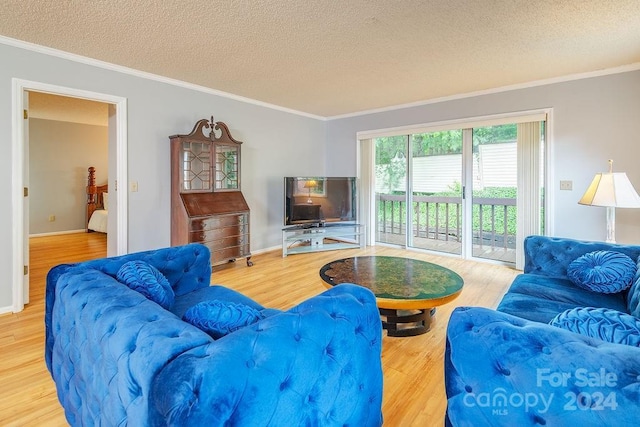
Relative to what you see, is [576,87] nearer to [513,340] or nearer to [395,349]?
[395,349]

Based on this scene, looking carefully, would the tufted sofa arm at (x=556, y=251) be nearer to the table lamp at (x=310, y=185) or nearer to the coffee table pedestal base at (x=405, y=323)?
the coffee table pedestal base at (x=405, y=323)

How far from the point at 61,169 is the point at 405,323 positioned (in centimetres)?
762

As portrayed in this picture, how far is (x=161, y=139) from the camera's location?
3875mm

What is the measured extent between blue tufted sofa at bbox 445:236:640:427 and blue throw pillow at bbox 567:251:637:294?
144 centimetres

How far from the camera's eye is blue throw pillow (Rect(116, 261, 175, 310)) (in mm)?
1475

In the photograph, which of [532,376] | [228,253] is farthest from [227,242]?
[532,376]

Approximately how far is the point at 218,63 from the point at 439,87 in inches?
105

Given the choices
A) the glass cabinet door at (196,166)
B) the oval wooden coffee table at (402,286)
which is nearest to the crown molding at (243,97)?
the glass cabinet door at (196,166)

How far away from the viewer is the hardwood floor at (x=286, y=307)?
5.38ft

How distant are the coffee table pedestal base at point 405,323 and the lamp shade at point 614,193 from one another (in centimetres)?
171

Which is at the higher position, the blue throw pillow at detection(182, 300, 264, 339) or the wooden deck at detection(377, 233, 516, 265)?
the blue throw pillow at detection(182, 300, 264, 339)

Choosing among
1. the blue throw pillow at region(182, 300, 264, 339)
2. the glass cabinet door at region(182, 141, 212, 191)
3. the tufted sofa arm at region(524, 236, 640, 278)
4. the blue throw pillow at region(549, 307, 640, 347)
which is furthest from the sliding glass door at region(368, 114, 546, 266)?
the blue throw pillow at region(182, 300, 264, 339)

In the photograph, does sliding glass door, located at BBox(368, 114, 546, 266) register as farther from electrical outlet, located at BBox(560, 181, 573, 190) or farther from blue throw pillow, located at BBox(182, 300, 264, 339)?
blue throw pillow, located at BBox(182, 300, 264, 339)

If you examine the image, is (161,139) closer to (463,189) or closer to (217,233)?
(217,233)
